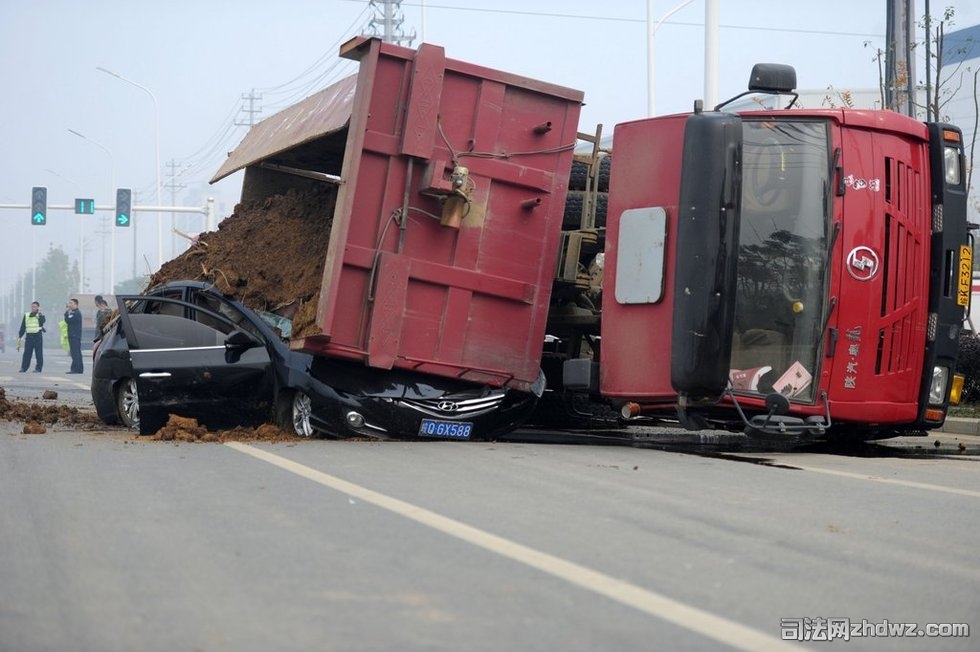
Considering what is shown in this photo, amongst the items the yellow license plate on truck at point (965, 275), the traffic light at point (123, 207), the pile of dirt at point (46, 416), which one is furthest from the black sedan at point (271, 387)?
the traffic light at point (123, 207)

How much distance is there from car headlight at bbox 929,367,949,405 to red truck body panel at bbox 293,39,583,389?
3.42 m

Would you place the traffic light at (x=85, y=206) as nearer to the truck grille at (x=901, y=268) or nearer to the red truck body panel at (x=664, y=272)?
the red truck body panel at (x=664, y=272)

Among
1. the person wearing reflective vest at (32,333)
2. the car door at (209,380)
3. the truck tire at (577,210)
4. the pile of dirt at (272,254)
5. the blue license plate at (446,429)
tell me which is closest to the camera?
the blue license plate at (446,429)

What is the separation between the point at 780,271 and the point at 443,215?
2.86 m

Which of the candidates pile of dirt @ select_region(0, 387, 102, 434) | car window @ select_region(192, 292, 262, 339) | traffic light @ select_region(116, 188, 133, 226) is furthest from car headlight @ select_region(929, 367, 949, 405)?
traffic light @ select_region(116, 188, 133, 226)

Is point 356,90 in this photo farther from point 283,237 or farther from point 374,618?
point 374,618

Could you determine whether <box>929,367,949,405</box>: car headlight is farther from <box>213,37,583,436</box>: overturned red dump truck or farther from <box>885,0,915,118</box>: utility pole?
<box>885,0,915,118</box>: utility pole

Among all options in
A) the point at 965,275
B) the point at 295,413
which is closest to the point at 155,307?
the point at 295,413

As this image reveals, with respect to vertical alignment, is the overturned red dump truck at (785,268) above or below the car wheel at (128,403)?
above

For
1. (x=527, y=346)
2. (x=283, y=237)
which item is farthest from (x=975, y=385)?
(x=283, y=237)

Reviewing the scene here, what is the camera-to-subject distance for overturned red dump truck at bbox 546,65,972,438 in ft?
34.8

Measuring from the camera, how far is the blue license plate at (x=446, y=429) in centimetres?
1174

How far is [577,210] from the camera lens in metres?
13.1

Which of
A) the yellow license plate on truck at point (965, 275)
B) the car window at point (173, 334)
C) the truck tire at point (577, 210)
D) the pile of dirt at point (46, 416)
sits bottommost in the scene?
the pile of dirt at point (46, 416)
